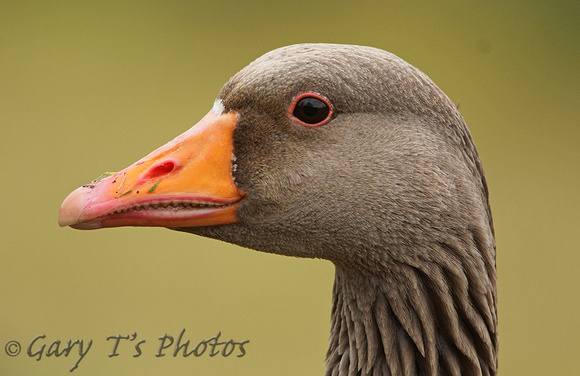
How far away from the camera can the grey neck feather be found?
7.80ft

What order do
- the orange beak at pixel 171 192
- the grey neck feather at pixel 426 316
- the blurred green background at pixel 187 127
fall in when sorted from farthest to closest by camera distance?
the blurred green background at pixel 187 127 → the grey neck feather at pixel 426 316 → the orange beak at pixel 171 192

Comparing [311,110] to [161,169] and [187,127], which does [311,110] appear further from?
[187,127]

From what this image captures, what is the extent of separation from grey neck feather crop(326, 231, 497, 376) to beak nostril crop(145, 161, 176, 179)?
2.40 ft

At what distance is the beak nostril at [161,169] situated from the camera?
2.27 meters

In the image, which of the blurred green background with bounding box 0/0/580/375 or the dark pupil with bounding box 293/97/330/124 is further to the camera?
the blurred green background with bounding box 0/0/580/375

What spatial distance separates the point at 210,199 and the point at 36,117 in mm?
5913

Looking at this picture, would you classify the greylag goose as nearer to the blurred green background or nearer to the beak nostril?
the beak nostril

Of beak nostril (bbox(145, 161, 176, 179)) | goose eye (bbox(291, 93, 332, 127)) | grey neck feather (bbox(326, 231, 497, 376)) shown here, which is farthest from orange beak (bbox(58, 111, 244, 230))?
grey neck feather (bbox(326, 231, 497, 376))

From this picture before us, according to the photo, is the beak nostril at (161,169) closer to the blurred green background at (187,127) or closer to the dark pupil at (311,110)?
the dark pupil at (311,110)

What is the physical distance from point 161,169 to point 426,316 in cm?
104

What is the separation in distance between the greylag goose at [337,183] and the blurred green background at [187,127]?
3617mm

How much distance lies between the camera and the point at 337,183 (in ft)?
7.59

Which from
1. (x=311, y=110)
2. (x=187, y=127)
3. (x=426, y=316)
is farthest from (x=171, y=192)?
(x=187, y=127)

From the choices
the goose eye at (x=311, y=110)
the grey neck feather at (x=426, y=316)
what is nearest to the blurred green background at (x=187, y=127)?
the grey neck feather at (x=426, y=316)
